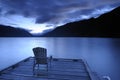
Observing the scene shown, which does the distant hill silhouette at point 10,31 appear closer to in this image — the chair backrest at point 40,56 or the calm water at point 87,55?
the calm water at point 87,55

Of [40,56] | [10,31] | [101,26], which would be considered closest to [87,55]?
[40,56]

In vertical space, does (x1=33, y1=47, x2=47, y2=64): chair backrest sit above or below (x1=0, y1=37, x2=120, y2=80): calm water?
above

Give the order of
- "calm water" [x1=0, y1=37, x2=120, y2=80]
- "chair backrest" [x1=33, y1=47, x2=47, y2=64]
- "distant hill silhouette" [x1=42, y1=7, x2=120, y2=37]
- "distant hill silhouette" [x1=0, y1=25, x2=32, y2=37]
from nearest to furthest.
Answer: "chair backrest" [x1=33, y1=47, x2=47, y2=64]
"calm water" [x1=0, y1=37, x2=120, y2=80]
"distant hill silhouette" [x1=0, y1=25, x2=32, y2=37]
"distant hill silhouette" [x1=42, y1=7, x2=120, y2=37]

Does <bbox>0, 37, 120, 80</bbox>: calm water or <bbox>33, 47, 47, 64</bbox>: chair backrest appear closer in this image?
<bbox>33, 47, 47, 64</bbox>: chair backrest

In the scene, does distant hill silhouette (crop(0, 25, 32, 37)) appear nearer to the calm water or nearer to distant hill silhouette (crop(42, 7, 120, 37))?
distant hill silhouette (crop(42, 7, 120, 37))

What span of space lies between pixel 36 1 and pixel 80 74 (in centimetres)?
3273

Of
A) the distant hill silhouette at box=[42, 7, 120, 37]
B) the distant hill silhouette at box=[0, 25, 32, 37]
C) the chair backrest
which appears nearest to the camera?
the chair backrest

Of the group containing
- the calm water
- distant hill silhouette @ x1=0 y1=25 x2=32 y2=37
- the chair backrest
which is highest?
distant hill silhouette @ x1=0 y1=25 x2=32 y2=37

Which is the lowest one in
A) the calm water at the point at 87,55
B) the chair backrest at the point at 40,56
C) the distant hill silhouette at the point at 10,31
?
the calm water at the point at 87,55

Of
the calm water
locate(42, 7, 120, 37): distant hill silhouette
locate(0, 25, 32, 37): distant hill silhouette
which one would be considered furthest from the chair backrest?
locate(42, 7, 120, 37): distant hill silhouette

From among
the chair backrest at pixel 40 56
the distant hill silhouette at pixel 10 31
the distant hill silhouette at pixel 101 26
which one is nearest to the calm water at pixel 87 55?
the chair backrest at pixel 40 56

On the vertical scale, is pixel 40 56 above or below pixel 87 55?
above

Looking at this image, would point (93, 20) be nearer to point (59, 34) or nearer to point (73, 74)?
point (59, 34)

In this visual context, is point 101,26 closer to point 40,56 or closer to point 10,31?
point 10,31
